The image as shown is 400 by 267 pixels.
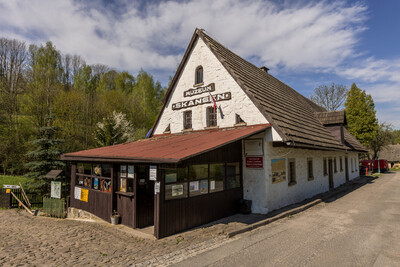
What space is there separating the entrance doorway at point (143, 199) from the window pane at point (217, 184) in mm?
2476

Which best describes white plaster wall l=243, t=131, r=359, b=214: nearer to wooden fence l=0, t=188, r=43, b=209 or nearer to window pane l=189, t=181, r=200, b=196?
window pane l=189, t=181, r=200, b=196

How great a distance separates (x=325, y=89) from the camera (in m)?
43.3

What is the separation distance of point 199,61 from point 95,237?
34.7 ft

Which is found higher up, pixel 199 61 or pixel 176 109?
pixel 199 61

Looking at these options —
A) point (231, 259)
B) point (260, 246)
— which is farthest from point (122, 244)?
point (260, 246)

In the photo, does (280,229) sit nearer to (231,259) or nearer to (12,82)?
(231,259)

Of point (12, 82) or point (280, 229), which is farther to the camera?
point (12, 82)

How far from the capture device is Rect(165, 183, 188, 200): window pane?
788 cm

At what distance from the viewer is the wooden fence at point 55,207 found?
42.8 feet

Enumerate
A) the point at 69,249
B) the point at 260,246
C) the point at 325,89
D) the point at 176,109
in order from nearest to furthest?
the point at 260,246 < the point at 69,249 < the point at 176,109 < the point at 325,89

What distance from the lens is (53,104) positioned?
2634 centimetres

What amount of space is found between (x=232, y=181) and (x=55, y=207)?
10280 millimetres

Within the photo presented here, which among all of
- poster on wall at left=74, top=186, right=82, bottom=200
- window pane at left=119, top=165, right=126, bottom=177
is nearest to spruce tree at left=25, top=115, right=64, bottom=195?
poster on wall at left=74, top=186, right=82, bottom=200

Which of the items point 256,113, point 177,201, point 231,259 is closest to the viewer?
point 231,259
